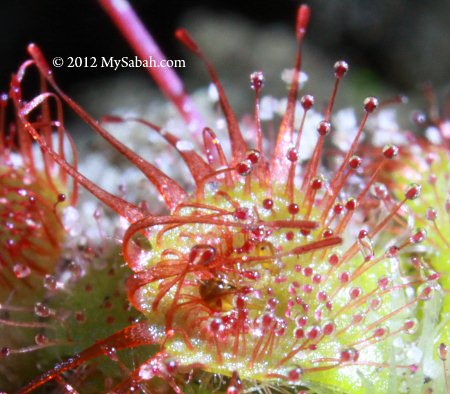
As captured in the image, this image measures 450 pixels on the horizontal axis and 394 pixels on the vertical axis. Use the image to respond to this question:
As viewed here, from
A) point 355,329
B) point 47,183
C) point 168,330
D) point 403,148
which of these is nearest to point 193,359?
point 168,330

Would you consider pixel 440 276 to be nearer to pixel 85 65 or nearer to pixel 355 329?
pixel 355 329

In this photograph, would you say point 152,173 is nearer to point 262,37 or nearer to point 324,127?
point 324,127

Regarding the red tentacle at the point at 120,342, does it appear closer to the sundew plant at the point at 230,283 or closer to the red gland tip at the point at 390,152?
the sundew plant at the point at 230,283

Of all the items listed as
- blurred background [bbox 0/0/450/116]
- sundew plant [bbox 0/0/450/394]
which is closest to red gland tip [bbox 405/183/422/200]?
sundew plant [bbox 0/0/450/394]

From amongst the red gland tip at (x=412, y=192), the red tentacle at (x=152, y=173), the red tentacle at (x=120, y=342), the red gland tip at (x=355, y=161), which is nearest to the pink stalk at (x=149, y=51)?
the red tentacle at (x=152, y=173)

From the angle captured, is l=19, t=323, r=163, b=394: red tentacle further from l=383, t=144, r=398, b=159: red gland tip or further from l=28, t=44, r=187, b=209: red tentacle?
l=383, t=144, r=398, b=159: red gland tip

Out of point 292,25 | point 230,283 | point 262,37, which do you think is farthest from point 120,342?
point 292,25
